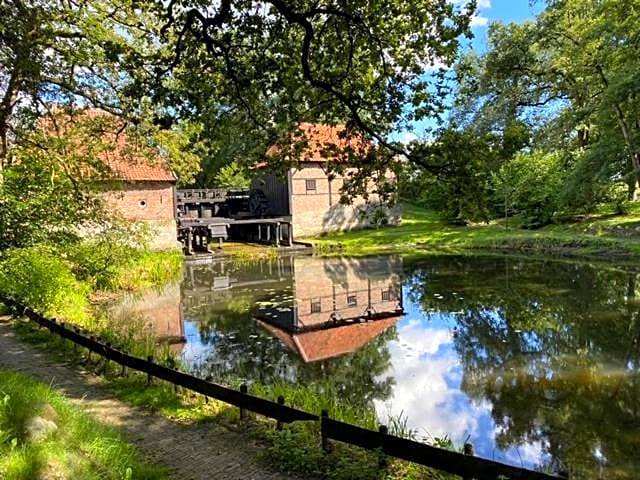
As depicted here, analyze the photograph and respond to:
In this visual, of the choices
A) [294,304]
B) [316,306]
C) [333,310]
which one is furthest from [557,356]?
[294,304]

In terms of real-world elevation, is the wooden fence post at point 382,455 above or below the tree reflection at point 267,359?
above

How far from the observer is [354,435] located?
176 inches

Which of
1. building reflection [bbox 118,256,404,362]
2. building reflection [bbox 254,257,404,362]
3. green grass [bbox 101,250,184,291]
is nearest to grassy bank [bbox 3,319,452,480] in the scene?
building reflection [bbox 118,256,404,362]

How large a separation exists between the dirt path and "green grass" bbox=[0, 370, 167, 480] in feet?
0.91

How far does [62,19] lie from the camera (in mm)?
10633

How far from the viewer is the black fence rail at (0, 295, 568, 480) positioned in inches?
143

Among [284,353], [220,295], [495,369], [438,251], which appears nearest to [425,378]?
[495,369]

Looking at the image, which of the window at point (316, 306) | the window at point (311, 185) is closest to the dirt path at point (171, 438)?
the window at point (316, 306)

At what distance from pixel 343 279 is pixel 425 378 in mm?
10412

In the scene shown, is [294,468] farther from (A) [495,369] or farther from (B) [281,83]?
(A) [495,369]

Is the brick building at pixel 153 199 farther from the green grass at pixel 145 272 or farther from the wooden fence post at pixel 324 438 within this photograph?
the wooden fence post at pixel 324 438

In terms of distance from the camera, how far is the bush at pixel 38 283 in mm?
10938

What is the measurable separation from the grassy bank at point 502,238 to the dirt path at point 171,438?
18529 mm

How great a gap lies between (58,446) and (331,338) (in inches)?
307
